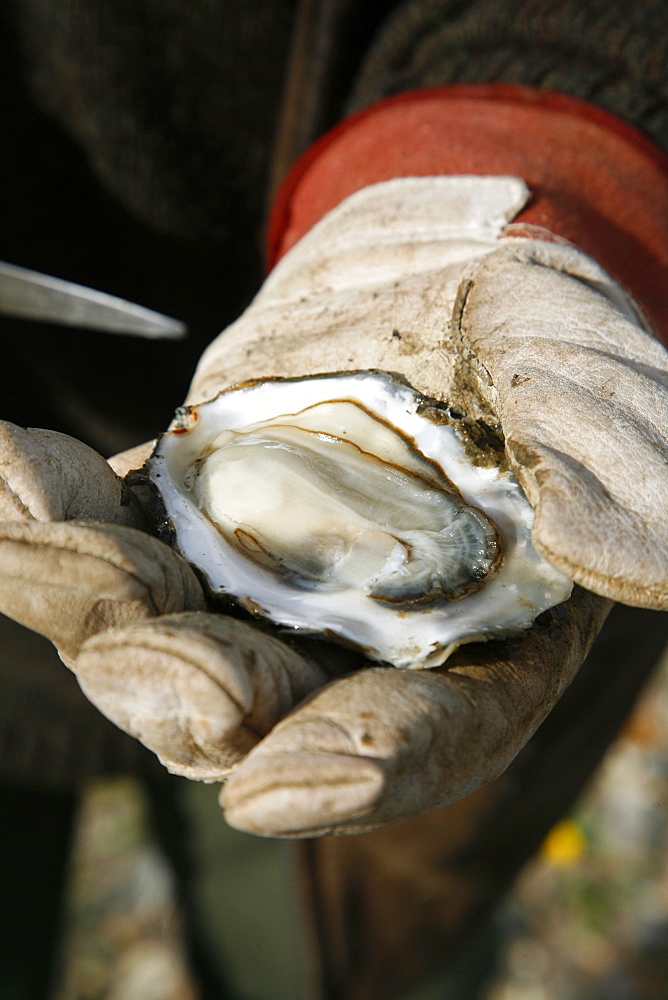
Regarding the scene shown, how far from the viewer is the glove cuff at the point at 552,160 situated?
1.30 m

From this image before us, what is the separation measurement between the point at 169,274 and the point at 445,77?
1.04 meters

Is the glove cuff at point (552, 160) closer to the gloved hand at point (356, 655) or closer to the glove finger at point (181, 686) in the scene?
the gloved hand at point (356, 655)

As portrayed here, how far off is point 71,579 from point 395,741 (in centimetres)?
35

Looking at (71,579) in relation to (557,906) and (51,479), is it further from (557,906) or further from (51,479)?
(557,906)

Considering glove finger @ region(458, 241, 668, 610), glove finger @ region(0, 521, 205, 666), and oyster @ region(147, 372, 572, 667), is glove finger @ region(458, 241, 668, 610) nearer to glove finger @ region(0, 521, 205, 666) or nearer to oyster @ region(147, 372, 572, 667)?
oyster @ region(147, 372, 572, 667)

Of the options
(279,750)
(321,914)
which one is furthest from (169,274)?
(321,914)

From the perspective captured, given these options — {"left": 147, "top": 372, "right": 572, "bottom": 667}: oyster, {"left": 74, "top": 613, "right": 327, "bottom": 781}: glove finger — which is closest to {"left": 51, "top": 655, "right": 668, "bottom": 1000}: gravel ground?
{"left": 147, "top": 372, "right": 572, "bottom": 667}: oyster

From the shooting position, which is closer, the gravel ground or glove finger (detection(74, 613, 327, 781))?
glove finger (detection(74, 613, 327, 781))

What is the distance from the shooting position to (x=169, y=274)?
2.29m

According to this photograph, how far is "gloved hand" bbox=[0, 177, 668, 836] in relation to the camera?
0.69 m

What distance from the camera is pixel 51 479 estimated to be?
0.84 metres

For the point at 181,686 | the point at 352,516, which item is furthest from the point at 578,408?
the point at 181,686

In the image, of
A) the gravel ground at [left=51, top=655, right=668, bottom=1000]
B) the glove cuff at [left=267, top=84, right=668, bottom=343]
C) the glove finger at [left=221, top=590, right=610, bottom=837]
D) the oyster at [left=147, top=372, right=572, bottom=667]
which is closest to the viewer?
the glove finger at [left=221, top=590, right=610, bottom=837]

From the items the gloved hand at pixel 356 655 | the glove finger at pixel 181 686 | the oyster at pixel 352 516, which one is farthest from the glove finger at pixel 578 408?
the glove finger at pixel 181 686
